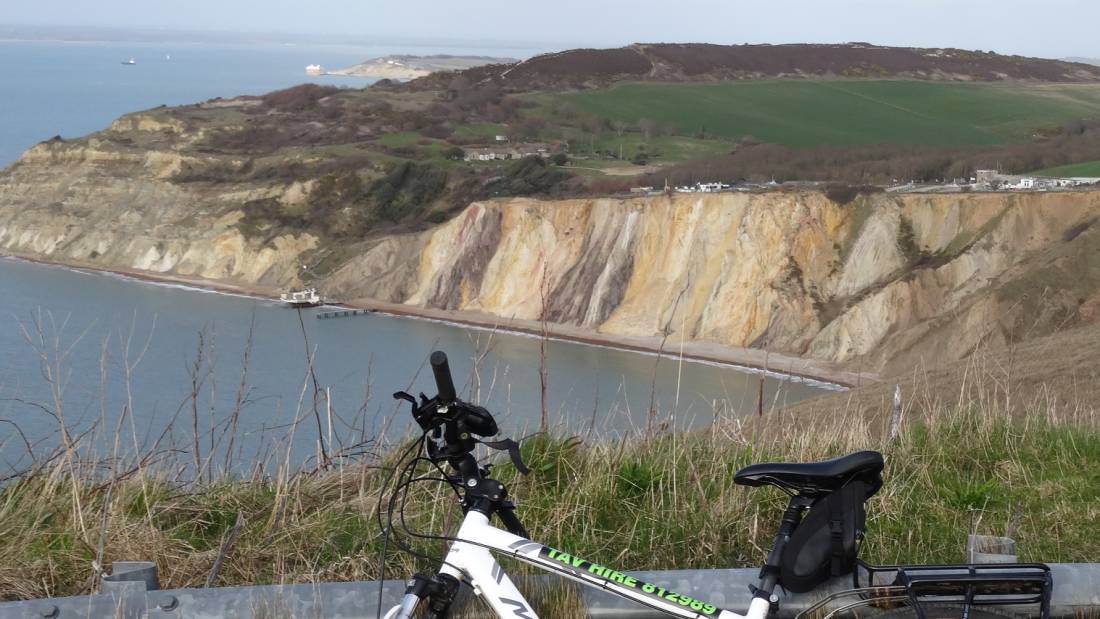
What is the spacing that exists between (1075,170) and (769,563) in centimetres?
5199

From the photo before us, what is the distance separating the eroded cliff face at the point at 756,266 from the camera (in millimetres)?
34000

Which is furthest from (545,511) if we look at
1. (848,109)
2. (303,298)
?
(848,109)

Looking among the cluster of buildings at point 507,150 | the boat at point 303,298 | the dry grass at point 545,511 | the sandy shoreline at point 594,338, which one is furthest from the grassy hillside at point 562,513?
the cluster of buildings at point 507,150

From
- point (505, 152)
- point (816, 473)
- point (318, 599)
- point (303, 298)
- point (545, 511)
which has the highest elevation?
point (816, 473)

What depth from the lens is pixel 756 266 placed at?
4128 cm

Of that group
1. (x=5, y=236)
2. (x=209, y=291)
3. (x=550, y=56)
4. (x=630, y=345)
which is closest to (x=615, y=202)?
(x=630, y=345)

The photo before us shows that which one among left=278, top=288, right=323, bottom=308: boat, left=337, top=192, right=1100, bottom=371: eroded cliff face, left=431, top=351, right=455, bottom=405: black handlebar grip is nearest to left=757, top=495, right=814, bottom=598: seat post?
left=431, top=351, right=455, bottom=405: black handlebar grip

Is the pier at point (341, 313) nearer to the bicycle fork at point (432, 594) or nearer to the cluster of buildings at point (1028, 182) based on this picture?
Result: the cluster of buildings at point (1028, 182)

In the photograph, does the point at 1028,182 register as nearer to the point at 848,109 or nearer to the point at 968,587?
the point at 968,587

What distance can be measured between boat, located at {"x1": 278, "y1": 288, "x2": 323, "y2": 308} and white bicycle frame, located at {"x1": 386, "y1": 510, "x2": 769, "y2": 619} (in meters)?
46.2

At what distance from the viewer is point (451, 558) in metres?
2.86

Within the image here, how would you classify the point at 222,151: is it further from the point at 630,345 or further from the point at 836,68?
the point at 836,68

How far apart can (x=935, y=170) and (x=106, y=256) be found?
40.2m

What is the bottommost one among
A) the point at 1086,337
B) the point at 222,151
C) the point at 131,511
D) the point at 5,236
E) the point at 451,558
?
the point at 5,236
